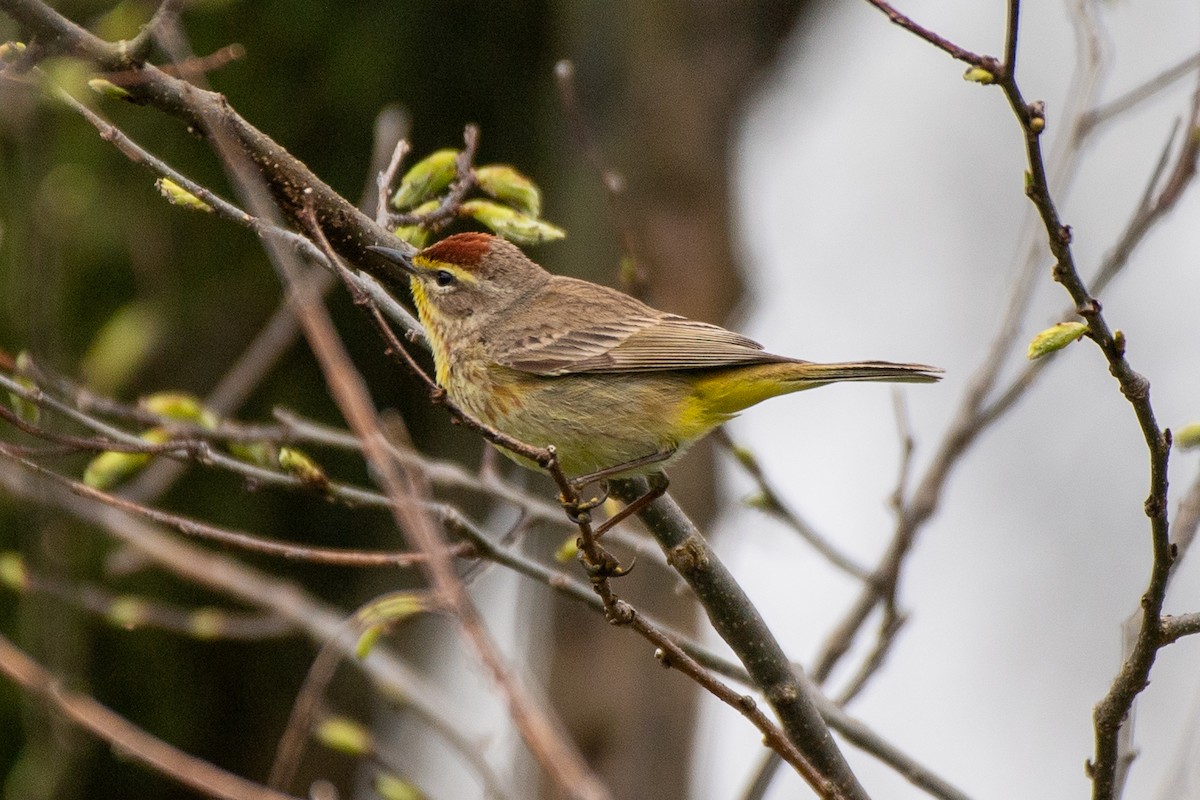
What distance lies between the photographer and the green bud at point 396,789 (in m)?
4.31

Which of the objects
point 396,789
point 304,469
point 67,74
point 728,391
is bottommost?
point 396,789

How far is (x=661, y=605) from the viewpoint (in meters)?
7.89

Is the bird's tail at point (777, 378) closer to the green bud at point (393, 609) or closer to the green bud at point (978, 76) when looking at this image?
the green bud at point (393, 609)

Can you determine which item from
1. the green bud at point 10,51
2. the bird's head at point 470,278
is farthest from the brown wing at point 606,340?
the green bud at point 10,51

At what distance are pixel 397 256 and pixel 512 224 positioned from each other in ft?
1.17

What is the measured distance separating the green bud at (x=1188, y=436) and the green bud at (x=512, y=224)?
184cm

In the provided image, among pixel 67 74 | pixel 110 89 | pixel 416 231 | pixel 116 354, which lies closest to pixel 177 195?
pixel 110 89

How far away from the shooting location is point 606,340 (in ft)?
15.9

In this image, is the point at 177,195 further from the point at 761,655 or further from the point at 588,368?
the point at 761,655

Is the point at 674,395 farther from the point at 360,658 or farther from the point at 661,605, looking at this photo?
the point at 661,605

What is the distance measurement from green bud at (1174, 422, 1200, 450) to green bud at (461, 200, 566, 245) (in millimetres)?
1844

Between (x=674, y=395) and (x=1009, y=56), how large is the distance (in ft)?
7.08

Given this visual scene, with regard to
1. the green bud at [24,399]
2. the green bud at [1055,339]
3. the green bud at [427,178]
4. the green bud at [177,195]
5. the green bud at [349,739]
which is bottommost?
the green bud at [349,739]

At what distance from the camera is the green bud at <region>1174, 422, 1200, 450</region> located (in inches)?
144
